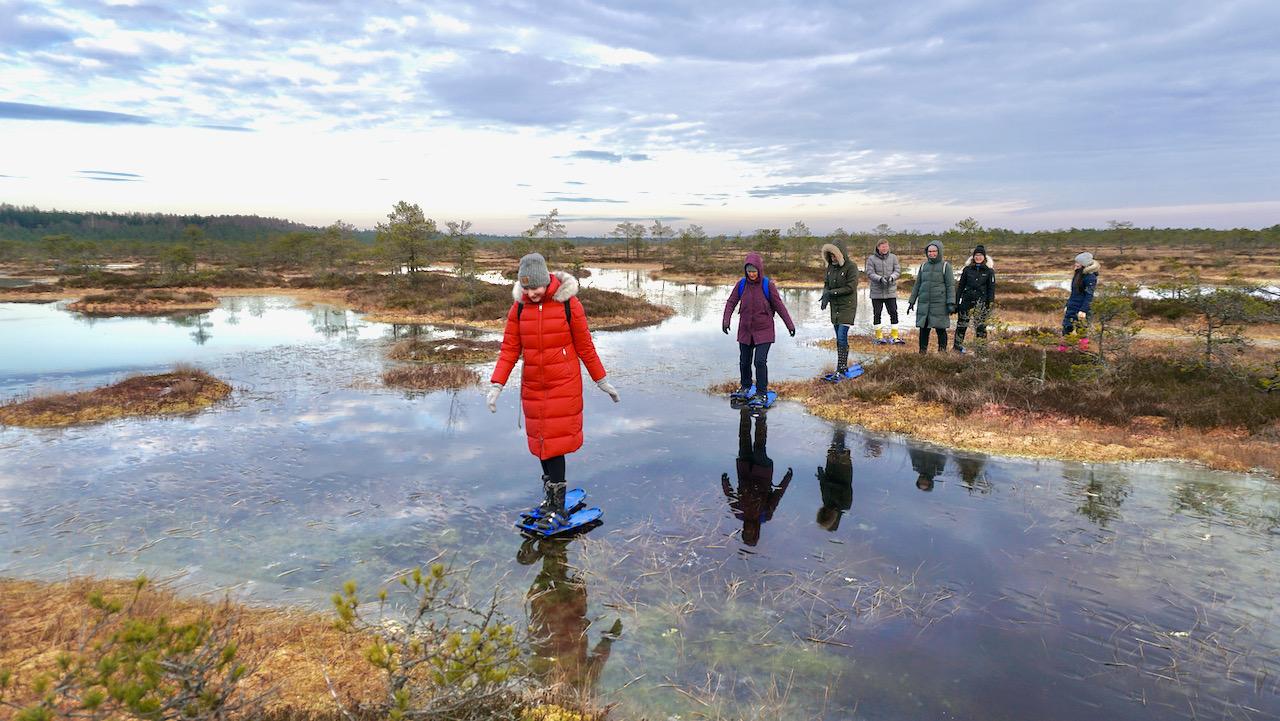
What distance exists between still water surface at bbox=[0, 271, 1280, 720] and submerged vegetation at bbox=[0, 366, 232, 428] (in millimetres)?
602

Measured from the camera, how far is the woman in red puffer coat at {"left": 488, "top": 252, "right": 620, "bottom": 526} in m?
5.87

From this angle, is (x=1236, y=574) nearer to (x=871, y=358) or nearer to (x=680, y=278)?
(x=871, y=358)

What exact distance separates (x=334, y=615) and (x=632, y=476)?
11.6 feet

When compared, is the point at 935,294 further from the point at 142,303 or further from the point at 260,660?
the point at 142,303

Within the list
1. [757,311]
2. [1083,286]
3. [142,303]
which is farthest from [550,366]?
[142,303]

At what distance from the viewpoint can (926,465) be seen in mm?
7785

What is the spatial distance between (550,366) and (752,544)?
7.95 feet

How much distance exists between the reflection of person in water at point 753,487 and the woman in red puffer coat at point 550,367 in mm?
1756

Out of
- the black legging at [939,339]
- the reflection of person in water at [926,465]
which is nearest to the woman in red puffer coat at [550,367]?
the reflection of person in water at [926,465]

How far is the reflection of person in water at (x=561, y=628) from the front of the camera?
3971mm

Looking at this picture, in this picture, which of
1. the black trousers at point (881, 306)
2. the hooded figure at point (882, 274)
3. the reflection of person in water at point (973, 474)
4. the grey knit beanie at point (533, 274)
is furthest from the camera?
the black trousers at point (881, 306)

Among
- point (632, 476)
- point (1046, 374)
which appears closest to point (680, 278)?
point (1046, 374)

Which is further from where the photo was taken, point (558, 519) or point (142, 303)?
point (142, 303)

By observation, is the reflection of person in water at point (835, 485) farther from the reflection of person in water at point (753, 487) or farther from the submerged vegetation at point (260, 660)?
the submerged vegetation at point (260, 660)
